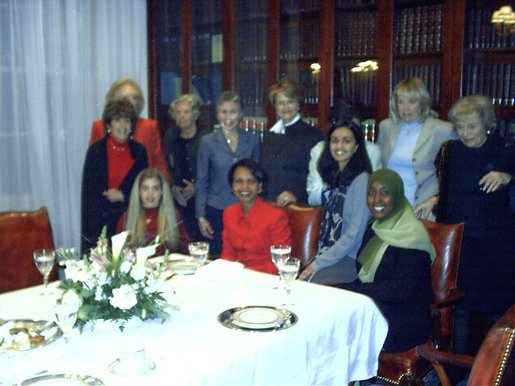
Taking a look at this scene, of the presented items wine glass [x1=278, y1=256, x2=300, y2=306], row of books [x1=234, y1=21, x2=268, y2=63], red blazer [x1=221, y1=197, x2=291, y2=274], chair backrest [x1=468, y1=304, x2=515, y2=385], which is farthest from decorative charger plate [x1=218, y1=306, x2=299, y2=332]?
row of books [x1=234, y1=21, x2=268, y2=63]

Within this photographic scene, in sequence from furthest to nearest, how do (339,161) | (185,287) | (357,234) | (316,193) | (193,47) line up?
(193,47)
(316,193)
(339,161)
(357,234)
(185,287)

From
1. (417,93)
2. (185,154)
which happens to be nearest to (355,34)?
(417,93)

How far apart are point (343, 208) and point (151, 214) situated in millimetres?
1036

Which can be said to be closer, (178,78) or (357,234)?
Answer: (357,234)

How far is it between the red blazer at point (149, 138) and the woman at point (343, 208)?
1.31 m

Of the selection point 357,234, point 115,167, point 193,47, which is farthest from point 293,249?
point 193,47

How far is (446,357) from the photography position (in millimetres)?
2076

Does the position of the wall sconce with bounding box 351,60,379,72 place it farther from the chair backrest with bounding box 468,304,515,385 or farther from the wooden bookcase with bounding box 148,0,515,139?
the chair backrest with bounding box 468,304,515,385

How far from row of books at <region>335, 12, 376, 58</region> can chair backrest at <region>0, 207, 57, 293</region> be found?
218 centimetres

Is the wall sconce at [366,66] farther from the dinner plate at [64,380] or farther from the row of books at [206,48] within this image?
the dinner plate at [64,380]

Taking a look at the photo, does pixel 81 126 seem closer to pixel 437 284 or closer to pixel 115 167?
pixel 115 167

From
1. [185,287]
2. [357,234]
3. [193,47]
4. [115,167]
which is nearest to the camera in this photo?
[185,287]

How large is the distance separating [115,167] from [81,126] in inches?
54.6

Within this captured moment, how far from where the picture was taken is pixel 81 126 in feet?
17.1
